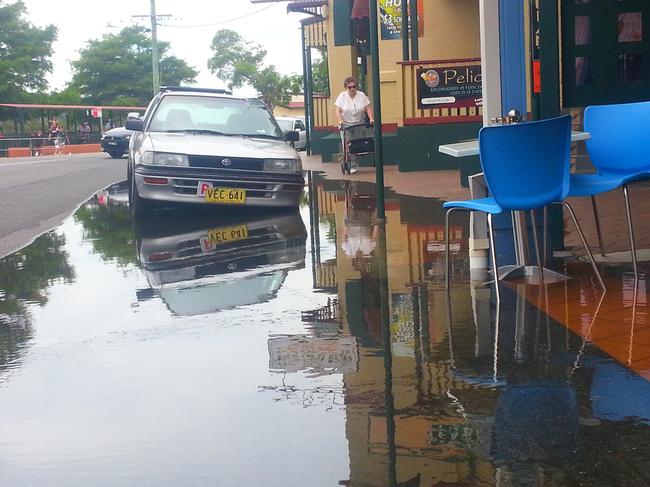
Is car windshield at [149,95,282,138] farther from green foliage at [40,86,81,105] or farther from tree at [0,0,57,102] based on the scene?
green foliage at [40,86,81,105]

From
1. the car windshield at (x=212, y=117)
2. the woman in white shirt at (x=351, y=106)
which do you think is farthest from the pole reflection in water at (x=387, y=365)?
the woman in white shirt at (x=351, y=106)

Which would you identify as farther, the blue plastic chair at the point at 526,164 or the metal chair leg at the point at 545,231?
the metal chair leg at the point at 545,231

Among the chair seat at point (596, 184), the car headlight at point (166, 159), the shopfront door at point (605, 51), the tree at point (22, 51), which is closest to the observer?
the chair seat at point (596, 184)

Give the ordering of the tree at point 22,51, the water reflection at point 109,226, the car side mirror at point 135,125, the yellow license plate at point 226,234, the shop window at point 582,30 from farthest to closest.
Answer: the tree at point 22,51 → the car side mirror at point 135,125 → the yellow license plate at point 226,234 → the water reflection at point 109,226 → the shop window at point 582,30

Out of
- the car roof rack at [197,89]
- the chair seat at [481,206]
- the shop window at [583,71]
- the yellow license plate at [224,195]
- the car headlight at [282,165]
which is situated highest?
the car roof rack at [197,89]

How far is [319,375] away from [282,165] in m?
7.50

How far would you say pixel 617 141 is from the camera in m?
7.55

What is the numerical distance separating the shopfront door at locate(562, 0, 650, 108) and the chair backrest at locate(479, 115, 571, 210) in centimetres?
212

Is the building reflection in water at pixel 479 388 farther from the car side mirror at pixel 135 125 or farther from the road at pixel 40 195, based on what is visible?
the car side mirror at pixel 135 125

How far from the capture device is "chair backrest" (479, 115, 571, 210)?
20.8 ft

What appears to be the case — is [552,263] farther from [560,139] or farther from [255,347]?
[255,347]

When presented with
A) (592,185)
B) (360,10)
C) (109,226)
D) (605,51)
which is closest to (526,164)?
(592,185)

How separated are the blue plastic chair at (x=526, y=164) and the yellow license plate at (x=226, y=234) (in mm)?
3866

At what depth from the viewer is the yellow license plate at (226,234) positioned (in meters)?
9.88
